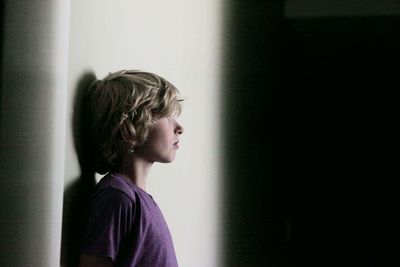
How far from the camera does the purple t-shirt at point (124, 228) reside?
626mm

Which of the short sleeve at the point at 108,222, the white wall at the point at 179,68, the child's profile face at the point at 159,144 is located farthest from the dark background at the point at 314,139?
the short sleeve at the point at 108,222

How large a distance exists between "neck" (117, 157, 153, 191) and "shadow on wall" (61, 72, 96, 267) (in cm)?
4

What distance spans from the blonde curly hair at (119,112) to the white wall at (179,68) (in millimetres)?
41

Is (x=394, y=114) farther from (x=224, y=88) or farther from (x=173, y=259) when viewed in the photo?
→ (x=173, y=259)

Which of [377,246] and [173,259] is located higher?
[173,259]

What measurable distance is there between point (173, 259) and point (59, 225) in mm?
203

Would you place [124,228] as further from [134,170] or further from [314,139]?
[314,139]

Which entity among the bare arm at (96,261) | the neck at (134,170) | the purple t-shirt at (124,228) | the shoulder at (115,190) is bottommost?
the bare arm at (96,261)

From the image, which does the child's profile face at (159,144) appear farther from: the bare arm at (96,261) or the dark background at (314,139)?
the dark background at (314,139)

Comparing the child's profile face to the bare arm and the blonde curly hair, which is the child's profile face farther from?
the bare arm

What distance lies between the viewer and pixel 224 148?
1.40 metres

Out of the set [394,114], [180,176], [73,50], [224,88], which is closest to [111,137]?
[73,50]

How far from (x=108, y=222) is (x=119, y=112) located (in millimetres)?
153

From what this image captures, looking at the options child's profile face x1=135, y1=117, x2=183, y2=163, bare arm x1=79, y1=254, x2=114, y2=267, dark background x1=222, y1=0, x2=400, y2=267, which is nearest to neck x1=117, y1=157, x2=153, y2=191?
child's profile face x1=135, y1=117, x2=183, y2=163
